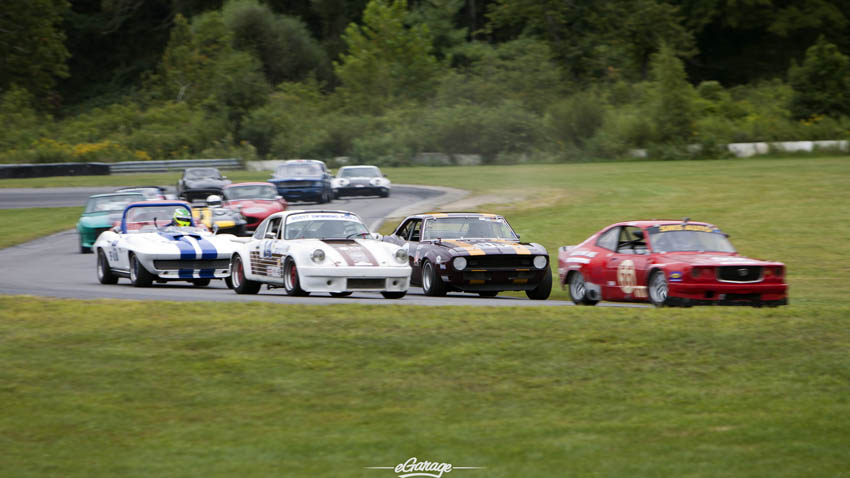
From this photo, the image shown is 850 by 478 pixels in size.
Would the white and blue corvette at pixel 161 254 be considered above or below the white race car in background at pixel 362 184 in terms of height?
below

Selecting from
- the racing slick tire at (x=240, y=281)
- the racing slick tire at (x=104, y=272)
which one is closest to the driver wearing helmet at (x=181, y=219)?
the racing slick tire at (x=104, y=272)

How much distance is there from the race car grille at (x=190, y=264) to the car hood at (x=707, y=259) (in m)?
7.31

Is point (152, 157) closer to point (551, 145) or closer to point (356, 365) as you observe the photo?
point (551, 145)

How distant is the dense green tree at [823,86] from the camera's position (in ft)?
184

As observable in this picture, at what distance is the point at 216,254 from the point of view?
17375 millimetres

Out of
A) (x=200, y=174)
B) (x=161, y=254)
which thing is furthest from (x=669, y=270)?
(x=200, y=174)

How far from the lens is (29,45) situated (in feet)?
253

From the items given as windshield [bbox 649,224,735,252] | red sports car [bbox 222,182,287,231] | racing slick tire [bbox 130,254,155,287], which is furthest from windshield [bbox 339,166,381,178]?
windshield [bbox 649,224,735,252]

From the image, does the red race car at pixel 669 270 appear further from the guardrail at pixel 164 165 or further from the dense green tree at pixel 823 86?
the dense green tree at pixel 823 86

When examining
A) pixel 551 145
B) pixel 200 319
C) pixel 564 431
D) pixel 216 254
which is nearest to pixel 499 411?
pixel 564 431

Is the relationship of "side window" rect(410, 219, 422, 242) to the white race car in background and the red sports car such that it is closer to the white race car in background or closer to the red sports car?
the red sports car

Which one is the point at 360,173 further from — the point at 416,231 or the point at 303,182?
the point at 416,231

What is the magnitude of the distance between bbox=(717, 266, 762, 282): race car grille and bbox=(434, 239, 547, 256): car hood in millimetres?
3717

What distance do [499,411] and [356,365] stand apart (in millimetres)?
1736
